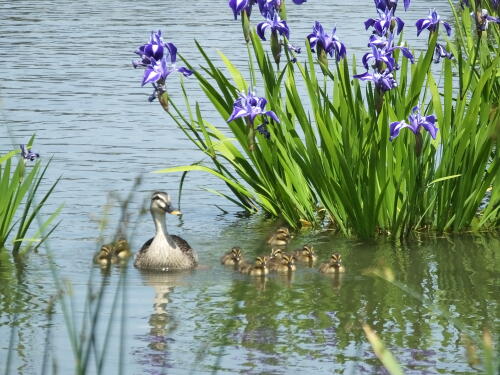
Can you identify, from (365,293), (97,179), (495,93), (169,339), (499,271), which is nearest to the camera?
(169,339)

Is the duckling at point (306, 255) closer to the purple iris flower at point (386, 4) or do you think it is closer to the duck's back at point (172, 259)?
the duck's back at point (172, 259)

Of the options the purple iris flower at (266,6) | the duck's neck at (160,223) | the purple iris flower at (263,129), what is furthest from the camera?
the purple iris flower at (263,129)

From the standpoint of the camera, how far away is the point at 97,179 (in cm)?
1193

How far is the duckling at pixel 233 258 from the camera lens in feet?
29.5

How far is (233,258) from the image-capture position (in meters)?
9.02

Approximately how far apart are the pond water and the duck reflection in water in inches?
0.6

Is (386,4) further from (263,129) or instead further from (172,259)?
(172,259)

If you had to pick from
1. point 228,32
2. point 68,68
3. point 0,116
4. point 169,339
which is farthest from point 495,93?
point 228,32

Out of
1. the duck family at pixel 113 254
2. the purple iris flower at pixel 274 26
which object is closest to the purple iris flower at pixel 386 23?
the purple iris flower at pixel 274 26

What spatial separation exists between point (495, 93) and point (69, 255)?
13.2 ft

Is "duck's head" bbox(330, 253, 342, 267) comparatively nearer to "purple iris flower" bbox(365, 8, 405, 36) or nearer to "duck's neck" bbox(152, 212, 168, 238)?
"duck's neck" bbox(152, 212, 168, 238)

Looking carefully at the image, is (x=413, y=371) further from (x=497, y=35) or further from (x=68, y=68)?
(x=68, y=68)

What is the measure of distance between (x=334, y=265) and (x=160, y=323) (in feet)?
5.56

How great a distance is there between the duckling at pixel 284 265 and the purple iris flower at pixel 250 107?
1.02m
